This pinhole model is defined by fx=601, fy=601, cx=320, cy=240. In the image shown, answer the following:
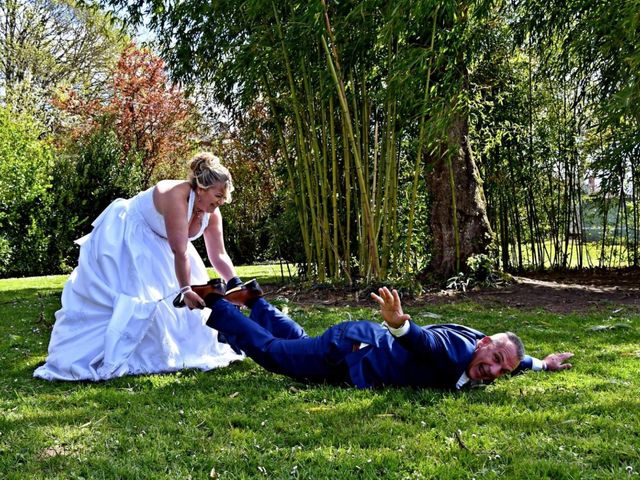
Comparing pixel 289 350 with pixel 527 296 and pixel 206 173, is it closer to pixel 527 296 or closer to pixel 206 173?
pixel 206 173

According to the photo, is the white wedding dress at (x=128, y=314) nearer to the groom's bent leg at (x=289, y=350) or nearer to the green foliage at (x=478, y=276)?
the groom's bent leg at (x=289, y=350)

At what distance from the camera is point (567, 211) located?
8703 millimetres

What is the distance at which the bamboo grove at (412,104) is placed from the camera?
18.1ft

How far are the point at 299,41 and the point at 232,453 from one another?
483cm

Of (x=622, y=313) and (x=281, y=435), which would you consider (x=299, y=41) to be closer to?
(x=622, y=313)

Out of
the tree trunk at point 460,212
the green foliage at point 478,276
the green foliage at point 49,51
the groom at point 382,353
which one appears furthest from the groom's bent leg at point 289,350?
the green foliage at point 49,51

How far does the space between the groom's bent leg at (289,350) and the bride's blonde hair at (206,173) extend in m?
0.73

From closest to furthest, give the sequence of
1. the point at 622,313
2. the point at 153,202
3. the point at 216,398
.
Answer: the point at 216,398 → the point at 153,202 → the point at 622,313

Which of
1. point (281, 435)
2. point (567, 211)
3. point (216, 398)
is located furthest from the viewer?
point (567, 211)

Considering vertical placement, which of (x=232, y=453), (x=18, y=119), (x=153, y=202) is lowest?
(x=232, y=453)

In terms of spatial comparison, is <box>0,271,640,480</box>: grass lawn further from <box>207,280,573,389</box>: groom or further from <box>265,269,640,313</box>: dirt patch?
<box>265,269,640,313</box>: dirt patch

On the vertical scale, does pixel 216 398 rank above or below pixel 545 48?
below

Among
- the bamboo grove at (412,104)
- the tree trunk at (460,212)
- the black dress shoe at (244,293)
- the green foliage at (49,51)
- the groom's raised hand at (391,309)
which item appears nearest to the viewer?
the groom's raised hand at (391,309)

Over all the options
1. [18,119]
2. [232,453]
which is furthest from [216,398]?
[18,119]
